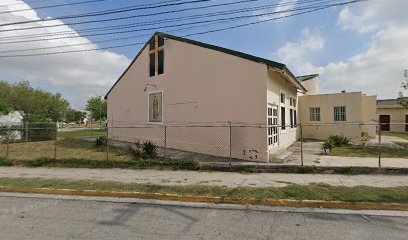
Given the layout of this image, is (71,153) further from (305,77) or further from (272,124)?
(305,77)

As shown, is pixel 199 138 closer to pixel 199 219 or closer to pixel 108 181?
pixel 108 181

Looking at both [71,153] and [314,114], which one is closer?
[71,153]

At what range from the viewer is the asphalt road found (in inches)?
163

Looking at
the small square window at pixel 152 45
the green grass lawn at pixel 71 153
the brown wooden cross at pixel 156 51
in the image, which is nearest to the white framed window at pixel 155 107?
the brown wooden cross at pixel 156 51

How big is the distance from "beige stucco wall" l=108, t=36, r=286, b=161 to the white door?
0.80 m

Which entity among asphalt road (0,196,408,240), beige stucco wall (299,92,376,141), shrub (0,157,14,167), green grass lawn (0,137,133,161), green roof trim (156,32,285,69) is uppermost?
green roof trim (156,32,285,69)

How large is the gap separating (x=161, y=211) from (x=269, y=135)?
646cm

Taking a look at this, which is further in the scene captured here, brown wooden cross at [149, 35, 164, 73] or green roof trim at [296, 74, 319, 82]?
green roof trim at [296, 74, 319, 82]

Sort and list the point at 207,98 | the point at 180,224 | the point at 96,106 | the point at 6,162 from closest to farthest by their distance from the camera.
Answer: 1. the point at 180,224
2. the point at 6,162
3. the point at 207,98
4. the point at 96,106

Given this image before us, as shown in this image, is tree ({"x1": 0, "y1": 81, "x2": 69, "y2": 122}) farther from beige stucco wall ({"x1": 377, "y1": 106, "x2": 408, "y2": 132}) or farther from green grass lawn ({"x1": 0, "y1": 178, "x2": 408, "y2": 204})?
beige stucco wall ({"x1": 377, "y1": 106, "x2": 408, "y2": 132})

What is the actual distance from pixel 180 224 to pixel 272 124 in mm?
7668

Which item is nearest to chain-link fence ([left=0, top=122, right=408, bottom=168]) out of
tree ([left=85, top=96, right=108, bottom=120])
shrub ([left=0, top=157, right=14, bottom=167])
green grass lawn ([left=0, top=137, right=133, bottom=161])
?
green grass lawn ([left=0, top=137, right=133, bottom=161])

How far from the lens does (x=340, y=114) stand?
1814cm

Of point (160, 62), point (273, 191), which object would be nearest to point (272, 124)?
point (273, 191)
